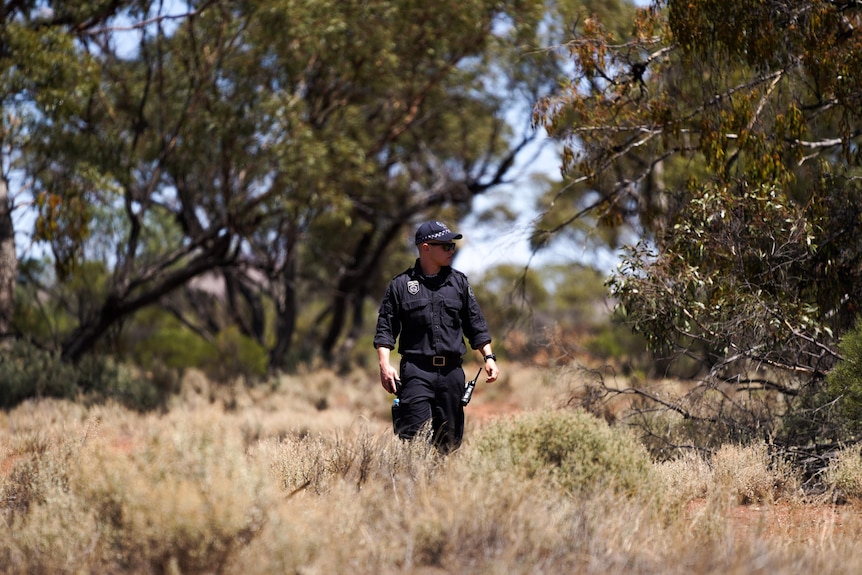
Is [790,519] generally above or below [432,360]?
below

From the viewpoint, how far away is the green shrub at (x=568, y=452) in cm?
587

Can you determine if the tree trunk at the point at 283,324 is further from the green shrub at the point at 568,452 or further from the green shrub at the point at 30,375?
the green shrub at the point at 568,452

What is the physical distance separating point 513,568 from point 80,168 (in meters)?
11.1

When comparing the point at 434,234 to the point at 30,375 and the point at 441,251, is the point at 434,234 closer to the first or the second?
the point at 441,251

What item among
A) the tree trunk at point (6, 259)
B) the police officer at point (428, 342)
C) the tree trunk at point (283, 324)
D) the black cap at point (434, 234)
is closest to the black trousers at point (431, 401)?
the police officer at point (428, 342)

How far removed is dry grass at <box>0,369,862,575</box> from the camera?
4348 mm

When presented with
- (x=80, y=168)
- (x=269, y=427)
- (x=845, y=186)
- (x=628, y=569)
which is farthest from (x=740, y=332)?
(x=80, y=168)

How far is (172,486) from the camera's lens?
4477 millimetres

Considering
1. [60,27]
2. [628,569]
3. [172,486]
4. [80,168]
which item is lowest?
[628,569]

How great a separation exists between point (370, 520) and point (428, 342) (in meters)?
1.76

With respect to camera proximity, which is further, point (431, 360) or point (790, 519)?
point (431, 360)

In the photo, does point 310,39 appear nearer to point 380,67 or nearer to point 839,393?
point 380,67

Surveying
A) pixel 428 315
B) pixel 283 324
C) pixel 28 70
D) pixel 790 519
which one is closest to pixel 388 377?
pixel 428 315

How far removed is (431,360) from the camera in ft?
21.2
